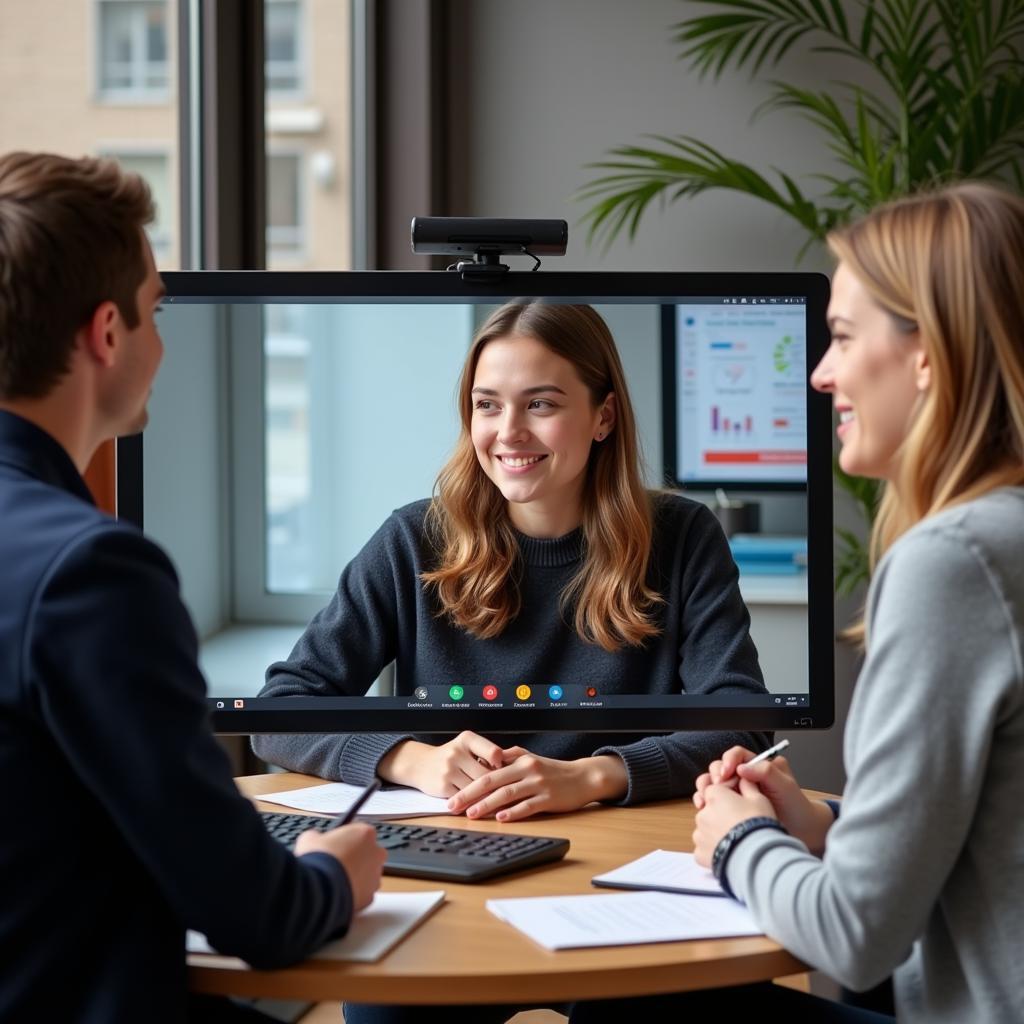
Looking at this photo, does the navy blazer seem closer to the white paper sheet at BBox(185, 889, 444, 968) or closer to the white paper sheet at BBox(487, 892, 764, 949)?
the white paper sheet at BBox(185, 889, 444, 968)

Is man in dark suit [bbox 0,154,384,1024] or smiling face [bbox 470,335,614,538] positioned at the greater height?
smiling face [bbox 470,335,614,538]

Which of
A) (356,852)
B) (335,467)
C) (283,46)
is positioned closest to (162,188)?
(283,46)

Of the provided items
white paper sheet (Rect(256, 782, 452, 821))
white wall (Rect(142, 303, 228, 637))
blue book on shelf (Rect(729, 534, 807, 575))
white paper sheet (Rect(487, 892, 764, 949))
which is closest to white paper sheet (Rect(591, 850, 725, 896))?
white paper sheet (Rect(487, 892, 764, 949))

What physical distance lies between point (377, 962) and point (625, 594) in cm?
53

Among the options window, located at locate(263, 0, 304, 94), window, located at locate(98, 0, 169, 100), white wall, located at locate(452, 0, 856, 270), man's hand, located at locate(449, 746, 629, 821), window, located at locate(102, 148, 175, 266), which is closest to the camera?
man's hand, located at locate(449, 746, 629, 821)

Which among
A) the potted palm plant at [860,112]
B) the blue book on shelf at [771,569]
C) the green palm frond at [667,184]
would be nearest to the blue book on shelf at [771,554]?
the blue book on shelf at [771,569]

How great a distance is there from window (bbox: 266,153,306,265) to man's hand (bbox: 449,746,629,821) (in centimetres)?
163

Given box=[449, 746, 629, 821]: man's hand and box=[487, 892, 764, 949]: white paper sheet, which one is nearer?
box=[487, 892, 764, 949]: white paper sheet

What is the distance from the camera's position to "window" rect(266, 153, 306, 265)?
109 inches

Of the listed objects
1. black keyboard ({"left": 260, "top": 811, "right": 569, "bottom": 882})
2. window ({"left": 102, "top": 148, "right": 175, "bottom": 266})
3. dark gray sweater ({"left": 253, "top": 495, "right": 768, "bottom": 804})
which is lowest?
black keyboard ({"left": 260, "top": 811, "right": 569, "bottom": 882})

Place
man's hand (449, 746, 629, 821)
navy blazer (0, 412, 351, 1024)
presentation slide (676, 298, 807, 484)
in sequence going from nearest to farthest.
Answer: navy blazer (0, 412, 351, 1024), man's hand (449, 746, 629, 821), presentation slide (676, 298, 807, 484)

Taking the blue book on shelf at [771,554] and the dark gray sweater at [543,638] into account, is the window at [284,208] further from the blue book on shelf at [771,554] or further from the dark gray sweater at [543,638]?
the dark gray sweater at [543,638]

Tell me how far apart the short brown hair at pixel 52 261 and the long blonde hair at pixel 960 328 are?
589 millimetres

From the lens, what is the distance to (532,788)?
1.36m
